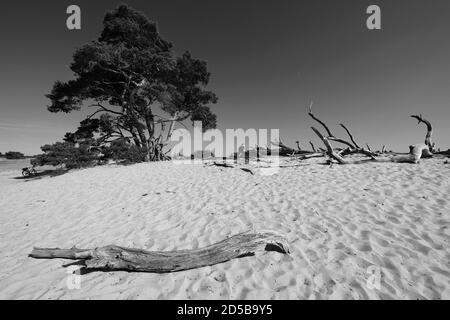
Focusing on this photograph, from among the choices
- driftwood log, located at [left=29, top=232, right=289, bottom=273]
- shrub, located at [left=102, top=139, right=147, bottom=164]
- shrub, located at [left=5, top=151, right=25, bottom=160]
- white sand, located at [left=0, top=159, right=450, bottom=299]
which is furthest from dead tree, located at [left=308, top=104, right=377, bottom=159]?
shrub, located at [left=5, top=151, right=25, bottom=160]

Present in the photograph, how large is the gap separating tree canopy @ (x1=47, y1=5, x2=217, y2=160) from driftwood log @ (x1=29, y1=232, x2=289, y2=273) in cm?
1299

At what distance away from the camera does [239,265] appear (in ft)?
10.6

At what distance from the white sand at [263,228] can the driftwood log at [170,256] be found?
0.39ft

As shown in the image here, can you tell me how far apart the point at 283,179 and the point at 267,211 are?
3.16m

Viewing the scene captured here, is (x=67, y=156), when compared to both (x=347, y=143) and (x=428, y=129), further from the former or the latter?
(x=428, y=129)

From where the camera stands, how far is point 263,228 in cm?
439

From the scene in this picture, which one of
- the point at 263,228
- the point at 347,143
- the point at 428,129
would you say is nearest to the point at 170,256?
the point at 263,228

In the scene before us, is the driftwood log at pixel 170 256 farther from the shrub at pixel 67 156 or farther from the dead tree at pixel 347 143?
the shrub at pixel 67 156

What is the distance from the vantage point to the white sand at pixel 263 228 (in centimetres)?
281

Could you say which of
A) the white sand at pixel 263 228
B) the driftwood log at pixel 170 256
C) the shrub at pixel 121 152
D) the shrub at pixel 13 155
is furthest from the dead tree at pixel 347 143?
the shrub at pixel 13 155

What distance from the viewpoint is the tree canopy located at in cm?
1362

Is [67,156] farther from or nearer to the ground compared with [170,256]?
farther from the ground

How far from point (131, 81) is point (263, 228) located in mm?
14833
